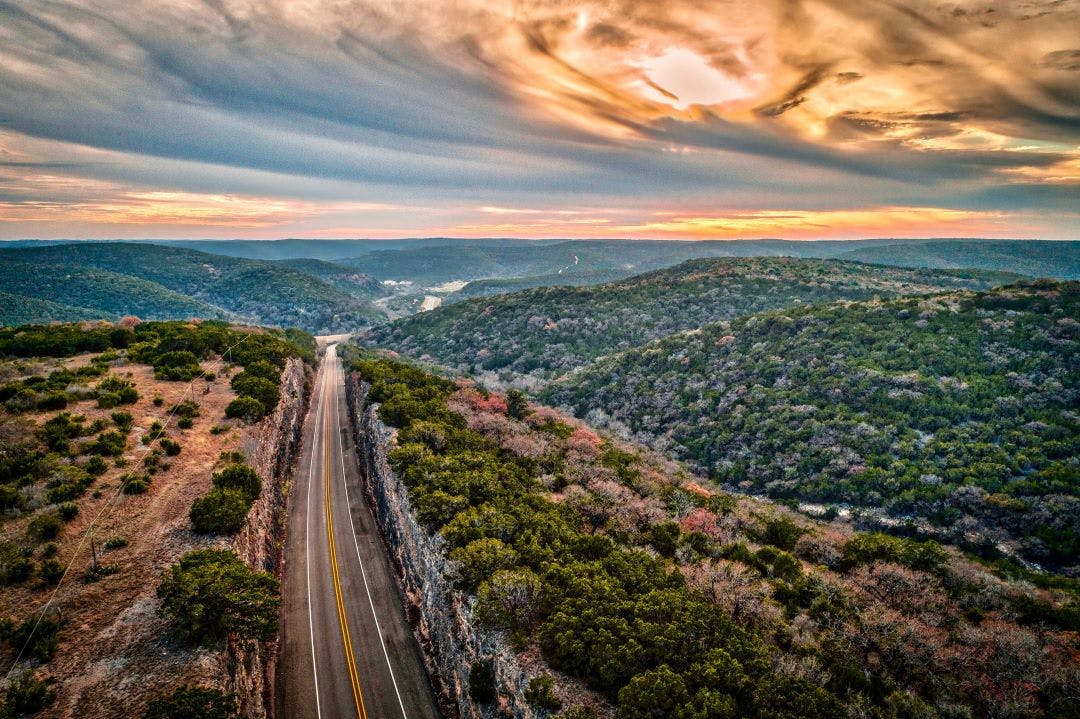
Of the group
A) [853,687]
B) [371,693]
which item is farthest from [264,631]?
[853,687]

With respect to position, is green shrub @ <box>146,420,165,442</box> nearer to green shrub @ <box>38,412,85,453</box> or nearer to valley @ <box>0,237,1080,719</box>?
valley @ <box>0,237,1080,719</box>

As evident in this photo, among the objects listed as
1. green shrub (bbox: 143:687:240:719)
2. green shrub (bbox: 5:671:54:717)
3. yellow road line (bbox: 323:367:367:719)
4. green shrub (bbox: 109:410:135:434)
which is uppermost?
green shrub (bbox: 109:410:135:434)

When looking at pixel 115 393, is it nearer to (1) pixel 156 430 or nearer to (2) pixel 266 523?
(1) pixel 156 430

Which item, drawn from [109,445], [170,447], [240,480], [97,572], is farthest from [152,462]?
[97,572]

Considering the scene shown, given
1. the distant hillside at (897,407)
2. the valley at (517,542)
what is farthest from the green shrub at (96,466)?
the distant hillside at (897,407)

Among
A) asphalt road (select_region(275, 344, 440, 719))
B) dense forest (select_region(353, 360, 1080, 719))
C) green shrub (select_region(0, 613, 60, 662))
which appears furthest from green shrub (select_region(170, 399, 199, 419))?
green shrub (select_region(0, 613, 60, 662))
